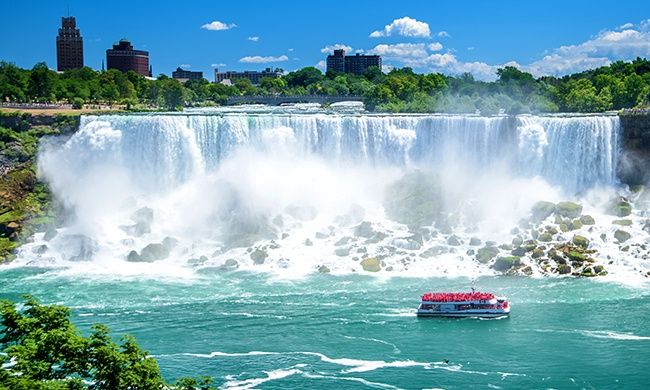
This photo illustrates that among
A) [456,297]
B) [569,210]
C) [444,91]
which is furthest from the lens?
[444,91]

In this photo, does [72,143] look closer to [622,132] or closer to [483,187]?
[483,187]

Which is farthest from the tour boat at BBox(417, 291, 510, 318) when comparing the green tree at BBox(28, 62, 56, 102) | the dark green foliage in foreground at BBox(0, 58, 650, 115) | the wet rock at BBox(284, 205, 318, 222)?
the green tree at BBox(28, 62, 56, 102)

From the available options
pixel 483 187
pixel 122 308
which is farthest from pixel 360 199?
pixel 122 308

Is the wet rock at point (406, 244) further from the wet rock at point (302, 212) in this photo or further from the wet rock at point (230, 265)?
the wet rock at point (230, 265)

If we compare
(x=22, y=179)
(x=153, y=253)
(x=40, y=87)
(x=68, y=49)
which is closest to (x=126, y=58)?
(x=68, y=49)

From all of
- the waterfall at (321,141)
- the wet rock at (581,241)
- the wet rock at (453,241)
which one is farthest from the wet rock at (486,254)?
the waterfall at (321,141)

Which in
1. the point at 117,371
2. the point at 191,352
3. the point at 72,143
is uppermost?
the point at 72,143

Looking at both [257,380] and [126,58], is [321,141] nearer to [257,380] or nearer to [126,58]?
[257,380]
